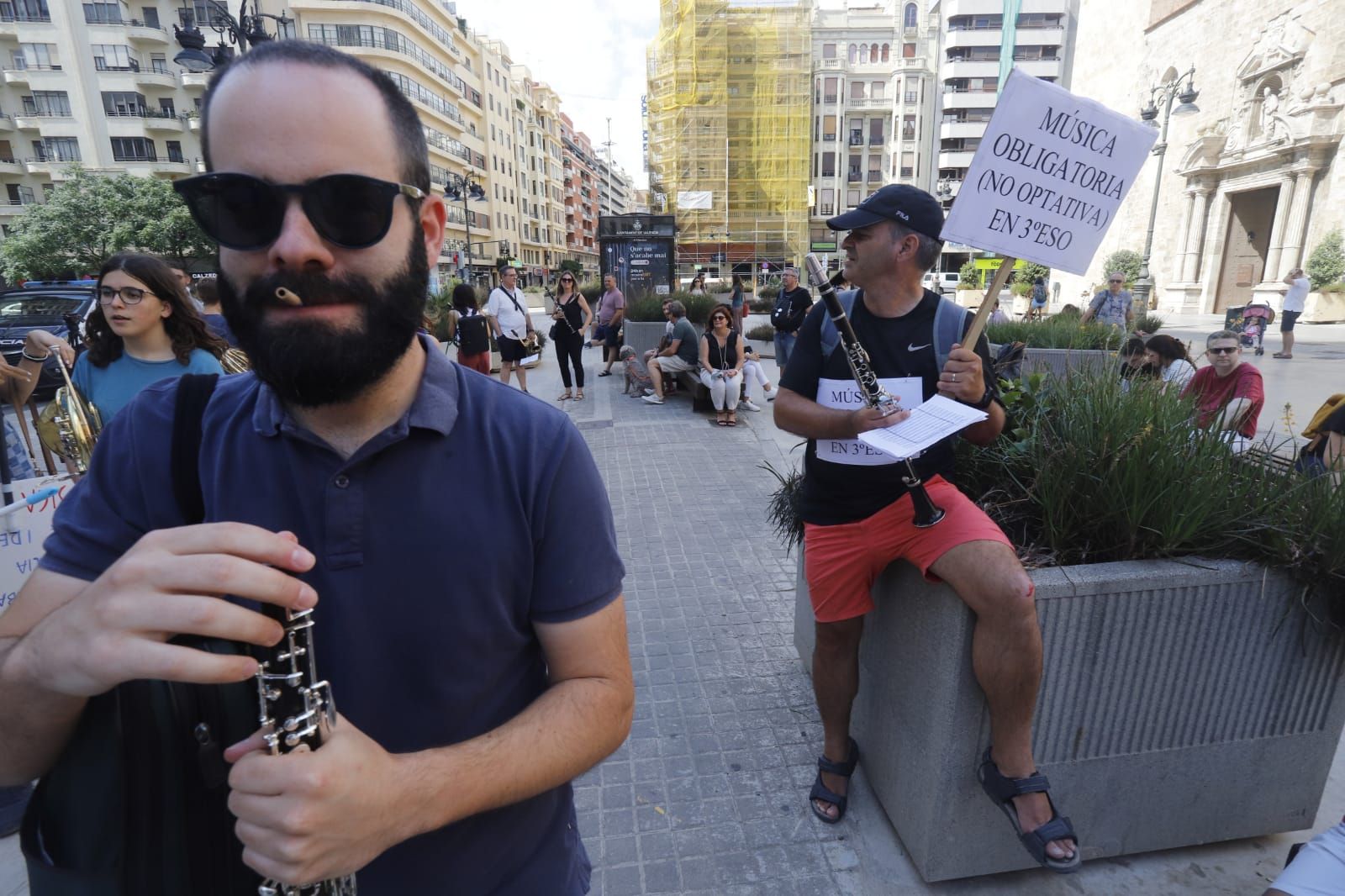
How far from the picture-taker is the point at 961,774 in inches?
89.0

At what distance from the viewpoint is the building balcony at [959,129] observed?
5919 cm

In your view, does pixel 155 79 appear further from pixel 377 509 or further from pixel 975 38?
pixel 975 38

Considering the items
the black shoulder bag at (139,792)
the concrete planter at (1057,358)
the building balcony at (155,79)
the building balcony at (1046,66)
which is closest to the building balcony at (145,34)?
the building balcony at (155,79)

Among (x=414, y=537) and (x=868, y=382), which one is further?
(x=868, y=382)

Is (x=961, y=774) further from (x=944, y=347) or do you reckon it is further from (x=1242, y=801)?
(x=944, y=347)

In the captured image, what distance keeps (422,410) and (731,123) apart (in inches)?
1719

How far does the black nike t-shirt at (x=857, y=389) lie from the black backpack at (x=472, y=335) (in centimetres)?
725

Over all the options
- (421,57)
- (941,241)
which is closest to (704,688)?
(941,241)

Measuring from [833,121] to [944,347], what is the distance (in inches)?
2770

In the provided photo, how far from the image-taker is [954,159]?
5994cm

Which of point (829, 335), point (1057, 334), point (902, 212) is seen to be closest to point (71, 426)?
point (829, 335)

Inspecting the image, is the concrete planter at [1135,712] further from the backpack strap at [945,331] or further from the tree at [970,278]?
the tree at [970,278]

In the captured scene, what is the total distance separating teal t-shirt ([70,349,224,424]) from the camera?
10.2 ft

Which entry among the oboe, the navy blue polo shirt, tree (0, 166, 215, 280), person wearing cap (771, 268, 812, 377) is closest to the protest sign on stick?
the navy blue polo shirt
